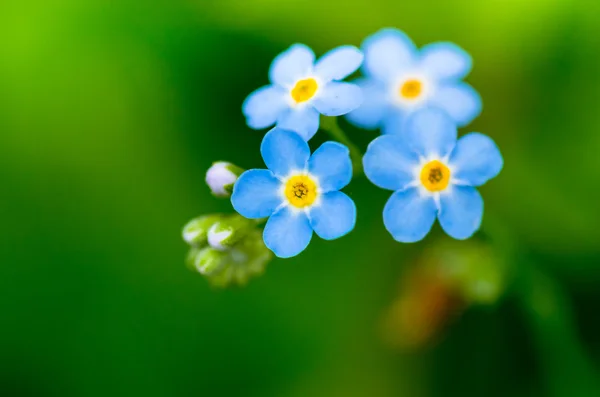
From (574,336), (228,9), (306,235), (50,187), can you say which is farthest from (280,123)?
(50,187)

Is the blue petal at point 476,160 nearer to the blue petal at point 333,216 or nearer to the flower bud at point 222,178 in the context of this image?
the blue petal at point 333,216

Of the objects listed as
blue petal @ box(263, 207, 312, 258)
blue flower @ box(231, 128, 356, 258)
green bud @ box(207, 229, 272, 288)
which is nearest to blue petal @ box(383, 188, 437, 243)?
blue flower @ box(231, 128, 356, 258)

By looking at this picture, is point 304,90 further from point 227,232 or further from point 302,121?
point 227,232

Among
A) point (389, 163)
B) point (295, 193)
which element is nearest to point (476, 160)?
point (389, 163)

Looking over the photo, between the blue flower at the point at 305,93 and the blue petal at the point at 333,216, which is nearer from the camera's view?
the blue petal at the point at 333,216

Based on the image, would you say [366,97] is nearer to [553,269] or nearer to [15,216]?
[553,269]

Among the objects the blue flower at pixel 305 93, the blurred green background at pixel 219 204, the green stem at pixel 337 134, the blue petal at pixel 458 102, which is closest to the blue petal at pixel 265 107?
the blue flower at pixel 305 93

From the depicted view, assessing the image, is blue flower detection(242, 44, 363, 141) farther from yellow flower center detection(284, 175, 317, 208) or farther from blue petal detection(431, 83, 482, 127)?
blue petal detection(431, 83, 482, 127)
